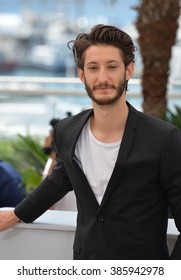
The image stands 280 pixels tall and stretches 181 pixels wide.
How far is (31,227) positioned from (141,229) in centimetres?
57

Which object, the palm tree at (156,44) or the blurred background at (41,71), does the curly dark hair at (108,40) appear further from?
the palm tree at (156,44)

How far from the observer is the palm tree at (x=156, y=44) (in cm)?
463

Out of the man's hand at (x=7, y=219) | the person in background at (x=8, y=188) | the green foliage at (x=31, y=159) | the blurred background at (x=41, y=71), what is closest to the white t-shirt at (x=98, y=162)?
the man's hand at (x=7, y=219)

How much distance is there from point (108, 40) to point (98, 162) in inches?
14.8

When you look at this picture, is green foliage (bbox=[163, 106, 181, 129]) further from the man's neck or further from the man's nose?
the man's nose

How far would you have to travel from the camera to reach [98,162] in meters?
1.70

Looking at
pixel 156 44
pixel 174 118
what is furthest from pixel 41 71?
pixel 174 118

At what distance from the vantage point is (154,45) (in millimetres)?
4668

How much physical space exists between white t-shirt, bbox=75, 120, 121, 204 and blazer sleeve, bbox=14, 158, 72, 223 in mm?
161

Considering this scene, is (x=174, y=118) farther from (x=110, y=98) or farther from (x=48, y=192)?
(x=110, y=98)

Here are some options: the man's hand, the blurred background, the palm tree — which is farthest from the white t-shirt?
the palm tree

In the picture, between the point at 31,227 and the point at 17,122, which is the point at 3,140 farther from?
the point at 31,227

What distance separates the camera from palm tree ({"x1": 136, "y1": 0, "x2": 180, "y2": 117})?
15.2 feet
